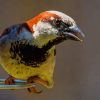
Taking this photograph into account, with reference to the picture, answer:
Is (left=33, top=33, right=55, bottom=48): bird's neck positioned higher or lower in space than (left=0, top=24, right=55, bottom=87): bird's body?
higher

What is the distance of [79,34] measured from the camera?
3.82 feet

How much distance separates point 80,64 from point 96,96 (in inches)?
7.6

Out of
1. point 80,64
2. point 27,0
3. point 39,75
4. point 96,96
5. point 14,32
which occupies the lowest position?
point 96,96

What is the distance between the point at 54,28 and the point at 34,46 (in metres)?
0.07

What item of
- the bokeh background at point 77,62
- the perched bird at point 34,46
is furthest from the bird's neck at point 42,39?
the bokeh background at point 77,62

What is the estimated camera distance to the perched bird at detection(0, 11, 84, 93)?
1.19 m

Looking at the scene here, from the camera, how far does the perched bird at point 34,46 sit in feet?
3.90

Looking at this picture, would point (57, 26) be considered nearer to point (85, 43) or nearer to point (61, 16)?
point (61, 16)

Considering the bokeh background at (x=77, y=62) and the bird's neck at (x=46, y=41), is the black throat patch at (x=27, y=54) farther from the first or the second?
the bokeh background at (x=77, y=62)

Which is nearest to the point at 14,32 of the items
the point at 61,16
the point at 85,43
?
the point at 61,16

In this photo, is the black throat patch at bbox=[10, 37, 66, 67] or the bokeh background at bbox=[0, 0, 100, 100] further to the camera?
the bokeh background at bbox=[0, 0, 100, 100]

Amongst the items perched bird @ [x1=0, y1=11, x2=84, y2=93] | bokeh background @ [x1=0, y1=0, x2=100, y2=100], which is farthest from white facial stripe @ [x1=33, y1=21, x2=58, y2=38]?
bokeh background @ [x1=0, y1=0, x2=100, y2=100]

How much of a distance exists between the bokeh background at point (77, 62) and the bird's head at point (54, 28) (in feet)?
4.27

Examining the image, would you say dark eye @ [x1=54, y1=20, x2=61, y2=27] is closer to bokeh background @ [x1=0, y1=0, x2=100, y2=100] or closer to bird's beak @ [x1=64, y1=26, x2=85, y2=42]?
bird's beak @ [x1=64, y1=26, x2=85, y2=42]
